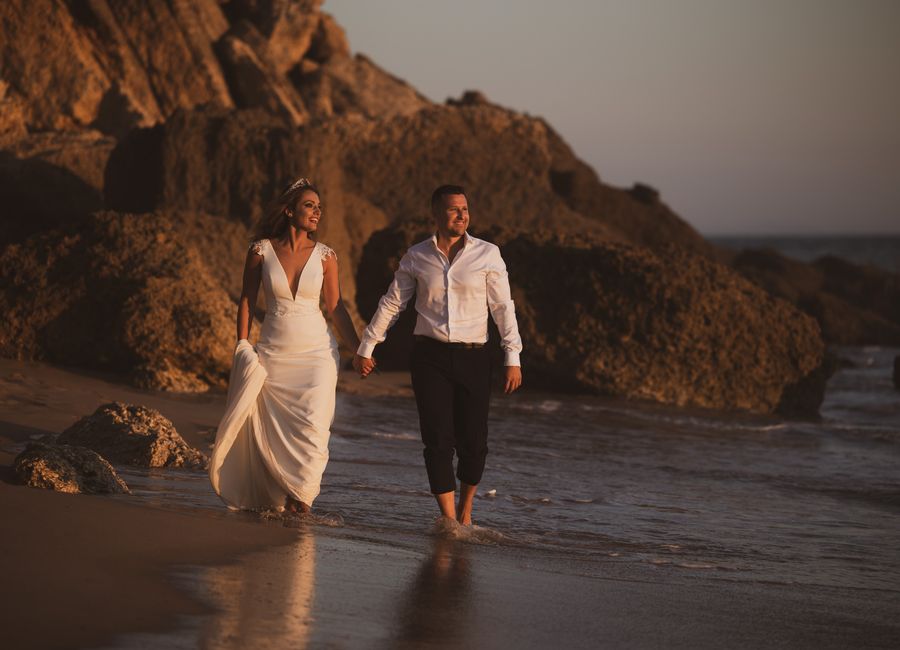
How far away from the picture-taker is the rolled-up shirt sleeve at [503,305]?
21.7 feet

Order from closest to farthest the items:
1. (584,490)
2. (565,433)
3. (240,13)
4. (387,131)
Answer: (584,490)
(565,433)
(387,131)
(240,13)

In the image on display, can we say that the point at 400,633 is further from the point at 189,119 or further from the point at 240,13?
the point at 240,13

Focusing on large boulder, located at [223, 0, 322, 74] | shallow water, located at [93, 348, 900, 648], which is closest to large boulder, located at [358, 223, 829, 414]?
shallow water, located at [93, 348, 900, 648]

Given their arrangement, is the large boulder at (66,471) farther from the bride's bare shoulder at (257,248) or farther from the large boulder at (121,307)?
the large boulder at (121,307)

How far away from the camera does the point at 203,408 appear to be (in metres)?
9.83

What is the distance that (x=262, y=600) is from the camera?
4.50 metres

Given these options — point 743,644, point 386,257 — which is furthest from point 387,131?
point 743,644

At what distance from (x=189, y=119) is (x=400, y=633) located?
12.6 m

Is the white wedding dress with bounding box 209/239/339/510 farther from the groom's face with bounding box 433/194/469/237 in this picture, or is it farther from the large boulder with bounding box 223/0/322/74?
the large boulder with bounding box 223/0/322/74

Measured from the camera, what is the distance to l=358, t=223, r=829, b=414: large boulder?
491 inches

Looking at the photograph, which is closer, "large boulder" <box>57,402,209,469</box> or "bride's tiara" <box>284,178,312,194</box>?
"bride's tiara" <box>284,178,312,194</box>

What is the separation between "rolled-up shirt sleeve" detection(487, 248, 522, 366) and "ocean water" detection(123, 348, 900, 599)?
3.13 ft

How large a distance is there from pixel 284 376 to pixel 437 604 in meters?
2.27

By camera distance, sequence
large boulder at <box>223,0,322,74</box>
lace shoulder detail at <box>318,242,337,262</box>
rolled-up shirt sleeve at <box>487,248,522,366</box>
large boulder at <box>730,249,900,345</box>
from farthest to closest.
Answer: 1. large boulder at <box>730,249,900,345</box>
2. large boulder at <box>223,0,322,74</box>
3. lace shoulder detail at <box>318,242,337,262</box>
4. rolled-up shirt sleeve at <box>487,248,522,366</box>
